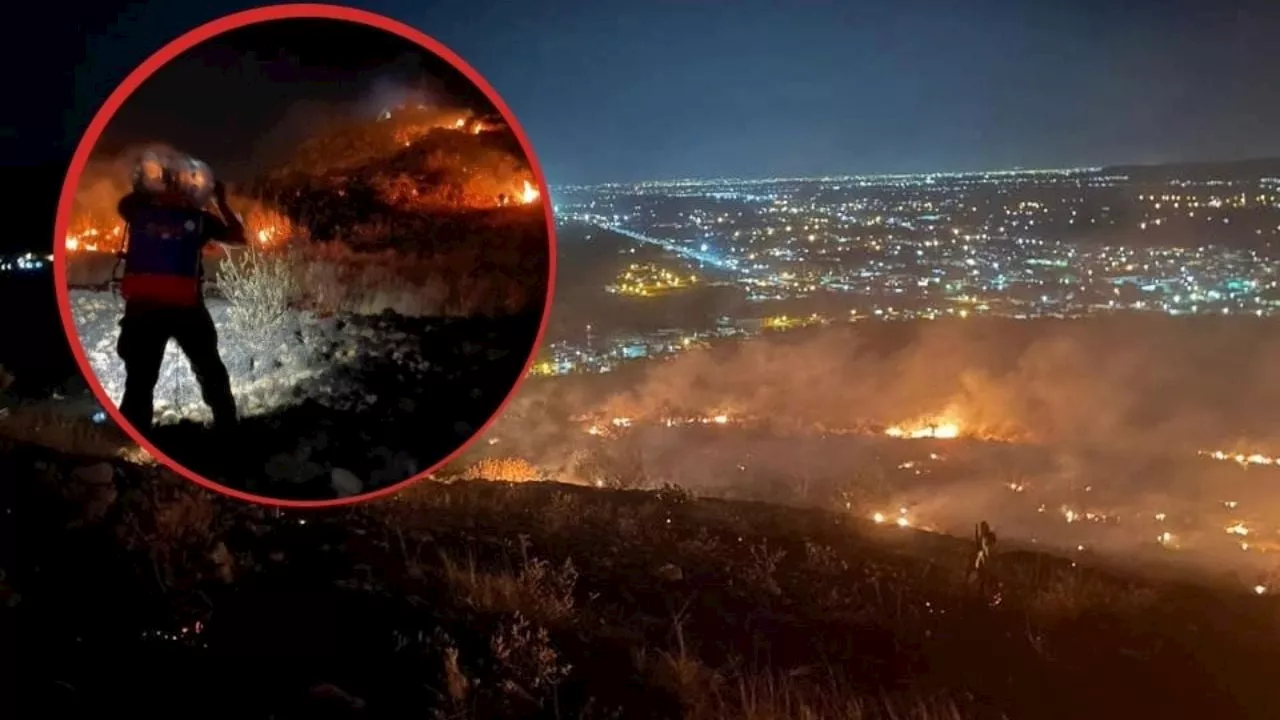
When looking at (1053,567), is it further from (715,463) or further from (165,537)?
(715,463)

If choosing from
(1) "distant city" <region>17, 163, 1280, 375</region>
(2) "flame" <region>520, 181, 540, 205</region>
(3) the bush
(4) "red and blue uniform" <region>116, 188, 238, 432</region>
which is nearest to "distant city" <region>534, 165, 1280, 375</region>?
A: (1) "distant city" <region>17, 163, 1280, 375</region>

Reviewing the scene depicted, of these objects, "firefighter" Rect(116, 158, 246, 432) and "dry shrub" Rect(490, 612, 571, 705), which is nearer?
"firefighter" Rect(116, 158, 246, 432)

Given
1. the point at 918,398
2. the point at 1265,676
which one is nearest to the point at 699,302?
the point at 918,398

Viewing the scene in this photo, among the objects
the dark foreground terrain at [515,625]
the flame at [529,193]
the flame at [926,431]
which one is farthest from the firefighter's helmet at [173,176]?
the flame at [926,431]

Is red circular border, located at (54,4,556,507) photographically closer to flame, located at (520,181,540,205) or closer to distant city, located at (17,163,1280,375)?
flame, located at (520,181,540,205)

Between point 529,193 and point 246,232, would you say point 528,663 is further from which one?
point 246,232

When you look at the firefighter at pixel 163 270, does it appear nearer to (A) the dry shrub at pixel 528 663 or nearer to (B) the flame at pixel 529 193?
(B) the flame at pixel 529 193
